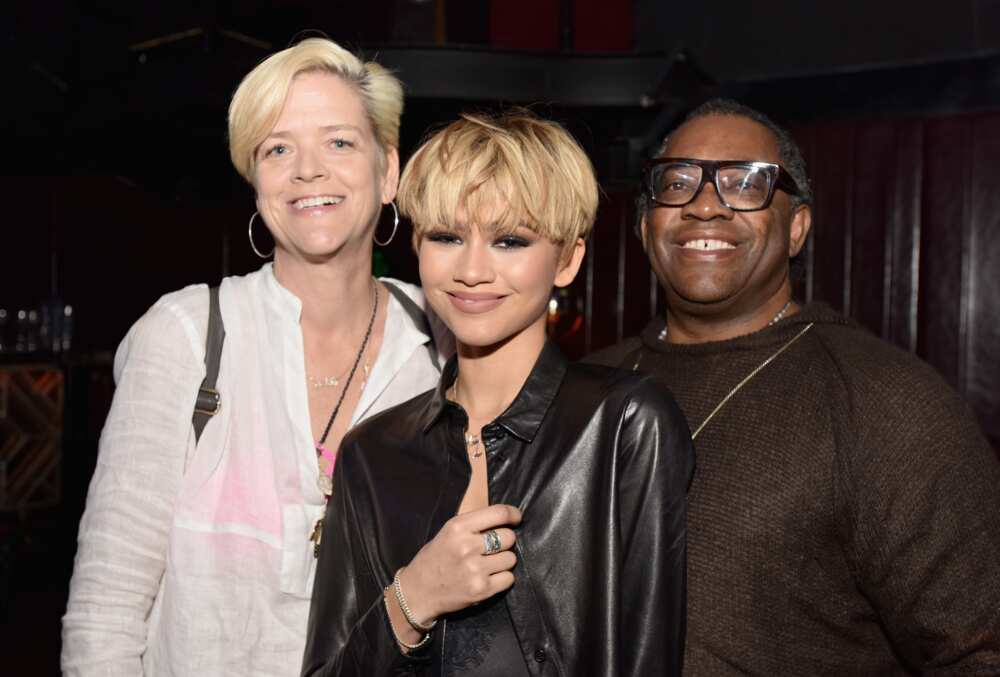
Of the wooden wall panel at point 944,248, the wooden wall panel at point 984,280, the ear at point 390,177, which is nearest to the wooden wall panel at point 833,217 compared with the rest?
the wooden wall panel at point 944,248

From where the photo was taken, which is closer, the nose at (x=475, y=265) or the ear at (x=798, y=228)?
the nose at (x=475, y=265)

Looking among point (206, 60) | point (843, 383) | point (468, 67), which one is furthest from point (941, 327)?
point (206, 60)

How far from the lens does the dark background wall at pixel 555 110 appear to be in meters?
4.79

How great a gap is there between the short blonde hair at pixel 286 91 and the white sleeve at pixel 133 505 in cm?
38

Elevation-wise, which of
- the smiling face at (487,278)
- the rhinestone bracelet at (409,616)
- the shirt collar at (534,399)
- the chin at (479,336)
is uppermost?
the smiling face at (487,278)

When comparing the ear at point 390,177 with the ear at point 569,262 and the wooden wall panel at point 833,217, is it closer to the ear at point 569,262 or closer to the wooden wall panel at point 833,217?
the ear at point 569,262

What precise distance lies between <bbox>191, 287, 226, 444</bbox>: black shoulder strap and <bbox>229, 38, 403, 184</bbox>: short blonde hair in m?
0.31

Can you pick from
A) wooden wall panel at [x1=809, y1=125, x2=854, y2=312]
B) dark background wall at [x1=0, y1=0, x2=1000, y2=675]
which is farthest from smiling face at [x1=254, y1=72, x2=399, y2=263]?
wooden wall panel at [x1=809, y1=125, x2=854, y2=312]

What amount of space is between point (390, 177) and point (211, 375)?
0.54 metres

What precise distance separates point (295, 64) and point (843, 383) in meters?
1.15

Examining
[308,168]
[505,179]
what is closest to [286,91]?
[308,168]

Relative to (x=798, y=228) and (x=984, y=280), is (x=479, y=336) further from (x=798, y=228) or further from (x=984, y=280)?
(x=984, y=280)

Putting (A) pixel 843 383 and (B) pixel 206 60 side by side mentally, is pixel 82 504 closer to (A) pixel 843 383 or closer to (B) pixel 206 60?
(B) pixel 206 60

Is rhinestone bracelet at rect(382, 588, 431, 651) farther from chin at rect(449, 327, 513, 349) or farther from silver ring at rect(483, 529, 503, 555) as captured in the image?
chin at rect(449, 327, 513, 349)
